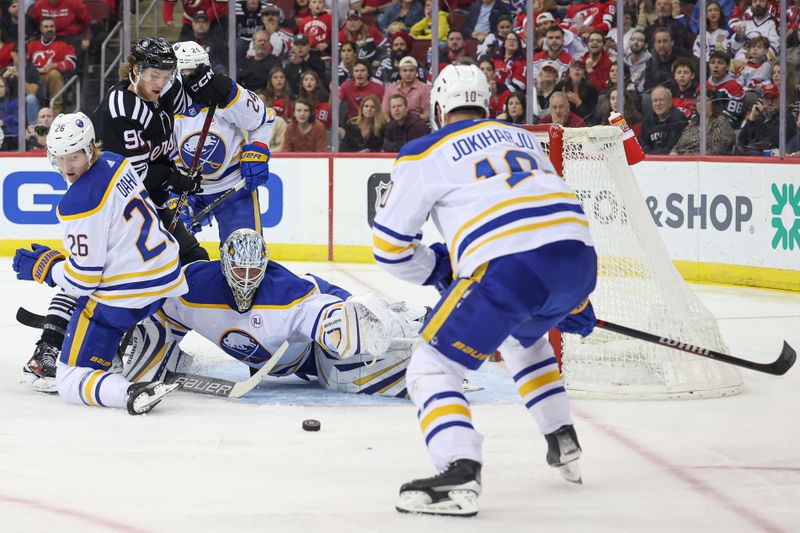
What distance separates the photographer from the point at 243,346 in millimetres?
4309

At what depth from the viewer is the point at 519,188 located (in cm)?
288

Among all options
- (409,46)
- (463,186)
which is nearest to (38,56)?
(409,46)

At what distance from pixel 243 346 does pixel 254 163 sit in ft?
4.14

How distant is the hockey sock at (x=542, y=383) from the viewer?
3.15 meters

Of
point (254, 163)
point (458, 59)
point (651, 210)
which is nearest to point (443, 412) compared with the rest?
point (254, 163)

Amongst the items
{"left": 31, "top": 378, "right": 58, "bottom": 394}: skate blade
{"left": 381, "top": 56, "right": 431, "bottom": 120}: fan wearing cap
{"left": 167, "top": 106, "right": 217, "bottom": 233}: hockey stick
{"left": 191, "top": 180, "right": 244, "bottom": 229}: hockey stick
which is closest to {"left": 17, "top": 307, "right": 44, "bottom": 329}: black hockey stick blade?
{"left": 31, "top": 378, "right": 58, "bottom": 394}: skate blade

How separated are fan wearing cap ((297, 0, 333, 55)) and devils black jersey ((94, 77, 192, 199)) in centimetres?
387

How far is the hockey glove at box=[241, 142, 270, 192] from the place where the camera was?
17.5 feet

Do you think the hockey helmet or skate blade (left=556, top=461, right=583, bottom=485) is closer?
skate blade (left=556, top=461, right=583, bottom=485)

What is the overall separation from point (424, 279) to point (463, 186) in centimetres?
31

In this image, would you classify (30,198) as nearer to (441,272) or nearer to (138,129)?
(138,129)

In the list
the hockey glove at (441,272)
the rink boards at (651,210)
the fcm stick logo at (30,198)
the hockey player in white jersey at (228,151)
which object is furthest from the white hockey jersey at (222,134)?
the fcm stick logo at (30,198)

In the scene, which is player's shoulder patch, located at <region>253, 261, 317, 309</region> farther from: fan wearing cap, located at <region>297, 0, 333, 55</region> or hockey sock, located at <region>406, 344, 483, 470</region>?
fan wearing cap, located at <region>297, 0, 333, 55</region>

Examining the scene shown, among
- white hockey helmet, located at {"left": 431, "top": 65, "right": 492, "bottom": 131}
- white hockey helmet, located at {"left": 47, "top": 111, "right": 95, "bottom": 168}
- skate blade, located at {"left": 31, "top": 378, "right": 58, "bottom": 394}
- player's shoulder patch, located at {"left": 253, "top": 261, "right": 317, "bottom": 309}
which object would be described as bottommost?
skate blade, located at {"left": 31, "top": 378, "right": 58, "bottom": 394}
